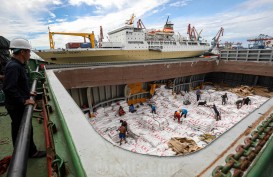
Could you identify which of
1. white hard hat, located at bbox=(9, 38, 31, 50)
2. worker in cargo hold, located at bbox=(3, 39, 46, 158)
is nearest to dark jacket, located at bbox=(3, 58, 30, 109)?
worker in cargo hold, located at bbox=(3, 39, 46, 158)

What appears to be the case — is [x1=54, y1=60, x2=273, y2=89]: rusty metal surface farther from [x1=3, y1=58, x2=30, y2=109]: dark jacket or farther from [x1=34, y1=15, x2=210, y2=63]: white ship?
[x1=3, y1=58, x2=30, y2=109]: dark jacket

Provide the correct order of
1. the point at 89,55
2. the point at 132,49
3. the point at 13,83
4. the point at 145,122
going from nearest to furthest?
the point at 13,83 < the point at 145,122 < the point at 89,55 < the point at 132,49

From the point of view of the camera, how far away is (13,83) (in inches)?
81.1

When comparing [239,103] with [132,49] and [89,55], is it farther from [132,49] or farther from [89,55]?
[89,55]

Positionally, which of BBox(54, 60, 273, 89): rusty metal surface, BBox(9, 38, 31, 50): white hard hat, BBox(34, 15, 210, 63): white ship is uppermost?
BBox(34, 15, 210, 63): white ship

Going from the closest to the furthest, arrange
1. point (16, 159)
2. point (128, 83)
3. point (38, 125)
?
point (16, 159) → point (38, 125) → point (128, 83)

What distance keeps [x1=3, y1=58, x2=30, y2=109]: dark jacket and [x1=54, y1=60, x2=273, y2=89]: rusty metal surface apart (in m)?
7.37

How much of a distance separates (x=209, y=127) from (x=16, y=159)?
9.74 metres

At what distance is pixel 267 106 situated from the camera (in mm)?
2418

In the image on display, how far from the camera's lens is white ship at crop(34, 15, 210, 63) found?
49.3 ft

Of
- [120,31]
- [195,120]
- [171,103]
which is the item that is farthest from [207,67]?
[120,31]

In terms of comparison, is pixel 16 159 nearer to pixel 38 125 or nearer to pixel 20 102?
pixel 20 102

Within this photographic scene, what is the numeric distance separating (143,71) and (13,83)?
10641 mm

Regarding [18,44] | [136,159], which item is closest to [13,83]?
[18,44]
